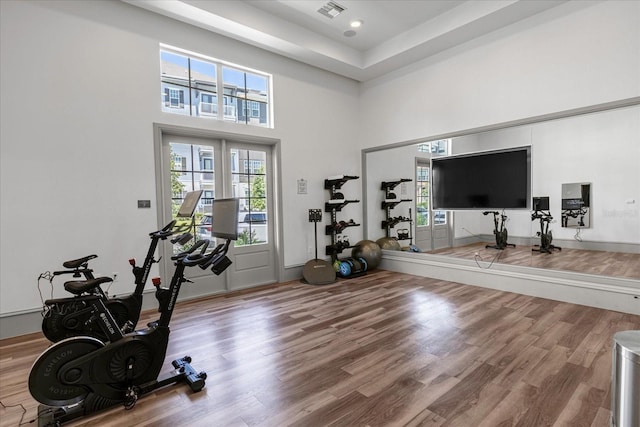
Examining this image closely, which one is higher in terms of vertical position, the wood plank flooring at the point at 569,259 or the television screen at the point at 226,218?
the television screen at the point at 226,218

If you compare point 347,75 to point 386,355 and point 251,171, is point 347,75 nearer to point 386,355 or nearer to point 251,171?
point 251,171

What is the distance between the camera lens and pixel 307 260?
5766 mm

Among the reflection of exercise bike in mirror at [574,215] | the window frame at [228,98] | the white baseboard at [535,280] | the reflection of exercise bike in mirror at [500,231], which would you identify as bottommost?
→ the white baseboard at [535,280]

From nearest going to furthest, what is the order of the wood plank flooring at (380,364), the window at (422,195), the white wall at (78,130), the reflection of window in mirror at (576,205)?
1. the wood plank flooring at (380,364)
2. the white wall at (78,130)
3. the reflection of window in mirror at (576,205)
4. the window at (422,195)

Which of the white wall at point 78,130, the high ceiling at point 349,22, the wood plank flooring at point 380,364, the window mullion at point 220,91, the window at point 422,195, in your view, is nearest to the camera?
the wood plank flooring at point 380,364

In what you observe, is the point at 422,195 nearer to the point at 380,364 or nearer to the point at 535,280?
the point at 535,280

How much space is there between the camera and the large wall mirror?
11.9ft

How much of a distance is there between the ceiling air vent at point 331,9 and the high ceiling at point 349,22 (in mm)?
13

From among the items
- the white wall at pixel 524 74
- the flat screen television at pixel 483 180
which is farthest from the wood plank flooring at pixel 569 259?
the white wall at pixel 524 74

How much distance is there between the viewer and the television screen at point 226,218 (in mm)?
2225

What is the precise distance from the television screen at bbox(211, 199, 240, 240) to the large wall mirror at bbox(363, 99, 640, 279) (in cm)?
405

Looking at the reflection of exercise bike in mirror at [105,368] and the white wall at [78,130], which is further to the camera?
the white wall at [78,130]

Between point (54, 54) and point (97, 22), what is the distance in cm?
64

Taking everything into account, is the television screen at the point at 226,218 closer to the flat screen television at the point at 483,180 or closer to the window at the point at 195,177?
the window at the point at 195,177
